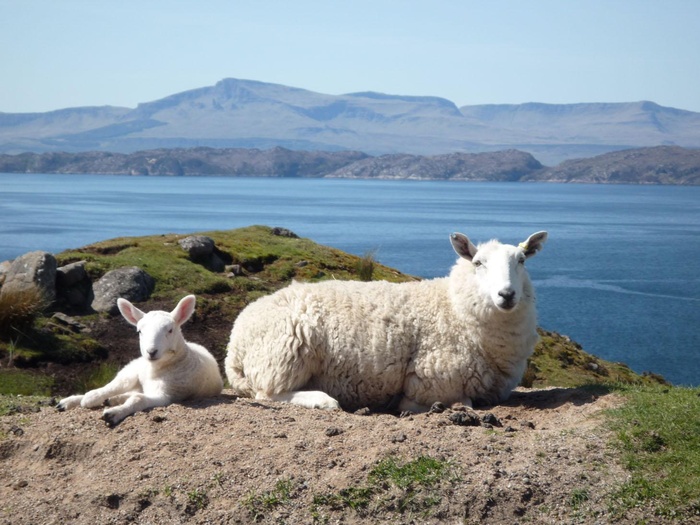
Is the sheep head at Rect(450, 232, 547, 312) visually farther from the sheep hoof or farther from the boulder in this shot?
the boulder

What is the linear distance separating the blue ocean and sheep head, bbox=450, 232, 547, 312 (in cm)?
2791

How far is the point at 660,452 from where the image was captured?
814 centimetres

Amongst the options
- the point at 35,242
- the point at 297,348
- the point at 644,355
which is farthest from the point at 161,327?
the point at 35,242

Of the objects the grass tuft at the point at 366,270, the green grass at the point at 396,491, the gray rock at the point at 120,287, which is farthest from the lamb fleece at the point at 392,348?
the grass tuft at the point at 366,270

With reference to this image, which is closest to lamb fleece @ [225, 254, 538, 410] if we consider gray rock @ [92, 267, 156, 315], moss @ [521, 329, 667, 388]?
moss @ [521, 329, 667, 388]

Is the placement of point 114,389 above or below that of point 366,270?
above

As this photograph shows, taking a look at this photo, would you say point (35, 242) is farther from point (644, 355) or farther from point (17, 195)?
point (17, 195)

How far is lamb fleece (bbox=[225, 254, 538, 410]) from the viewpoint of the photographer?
35.8 feet

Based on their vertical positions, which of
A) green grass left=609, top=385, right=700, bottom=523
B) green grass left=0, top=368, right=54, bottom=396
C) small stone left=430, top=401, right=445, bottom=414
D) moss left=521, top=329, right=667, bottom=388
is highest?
green grass left=609, top=385, right=700, bottom=523

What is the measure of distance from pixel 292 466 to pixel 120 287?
13.3m

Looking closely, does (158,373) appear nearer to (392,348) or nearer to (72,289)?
(392,348)

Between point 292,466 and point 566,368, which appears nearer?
point 292,466

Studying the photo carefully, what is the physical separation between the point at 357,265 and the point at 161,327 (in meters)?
15.6

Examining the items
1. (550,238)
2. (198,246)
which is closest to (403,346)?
(198,246)
